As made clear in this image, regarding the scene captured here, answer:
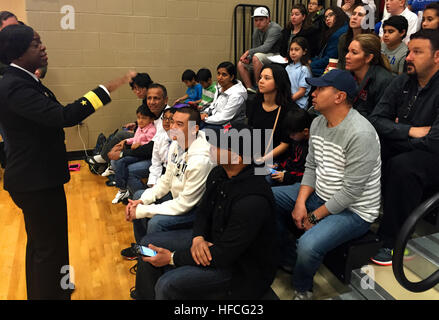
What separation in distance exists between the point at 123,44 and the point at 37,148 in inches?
125

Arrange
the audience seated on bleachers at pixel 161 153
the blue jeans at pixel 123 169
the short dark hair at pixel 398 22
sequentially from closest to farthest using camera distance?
the short dark hair at pixel 398 22 < the audience seated on bleachers at pixel 161 153 < the blue jeans at pixel 123 169

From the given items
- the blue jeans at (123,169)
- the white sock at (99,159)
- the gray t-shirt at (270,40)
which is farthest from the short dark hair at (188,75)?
the blue jeans at (123,169)

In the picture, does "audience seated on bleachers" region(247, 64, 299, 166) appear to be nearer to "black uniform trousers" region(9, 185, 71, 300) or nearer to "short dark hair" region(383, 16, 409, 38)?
"short dark hair" region(383, 16, 409, 38)

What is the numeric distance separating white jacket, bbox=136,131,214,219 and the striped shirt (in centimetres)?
66

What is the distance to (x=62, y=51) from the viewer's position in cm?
439

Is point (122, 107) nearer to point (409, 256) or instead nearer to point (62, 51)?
point (62, 51)

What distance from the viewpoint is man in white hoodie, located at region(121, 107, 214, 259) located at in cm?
216

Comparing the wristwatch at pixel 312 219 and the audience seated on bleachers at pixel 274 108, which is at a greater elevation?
the audience seated on bleachers at pixel 274 108

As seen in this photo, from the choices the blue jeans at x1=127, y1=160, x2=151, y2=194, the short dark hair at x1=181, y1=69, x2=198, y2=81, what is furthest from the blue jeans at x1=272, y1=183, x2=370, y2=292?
the short dark hair at x1=181, y1=69, x2=198, y2=81

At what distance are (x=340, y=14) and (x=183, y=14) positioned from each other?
2.01 meters

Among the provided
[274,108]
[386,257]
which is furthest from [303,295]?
[274,108]

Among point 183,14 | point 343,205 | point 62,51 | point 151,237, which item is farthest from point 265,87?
point 62,51

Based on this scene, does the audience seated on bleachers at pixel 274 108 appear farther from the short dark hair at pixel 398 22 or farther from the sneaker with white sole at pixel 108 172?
the sneaker with white sole at pixel 108 172

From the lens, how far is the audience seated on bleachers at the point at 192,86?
471cm
